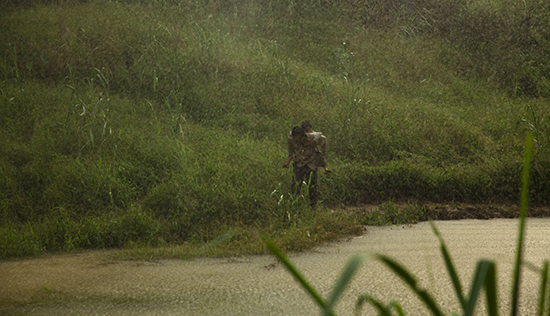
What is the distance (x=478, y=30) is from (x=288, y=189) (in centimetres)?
892

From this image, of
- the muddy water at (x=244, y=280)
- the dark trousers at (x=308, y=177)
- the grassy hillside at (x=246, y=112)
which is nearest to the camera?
the muddy water at (x=244, y=280)

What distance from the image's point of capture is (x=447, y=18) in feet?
40.8

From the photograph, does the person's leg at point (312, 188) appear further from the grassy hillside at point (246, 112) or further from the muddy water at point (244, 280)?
the muddy water at point (244, 280)

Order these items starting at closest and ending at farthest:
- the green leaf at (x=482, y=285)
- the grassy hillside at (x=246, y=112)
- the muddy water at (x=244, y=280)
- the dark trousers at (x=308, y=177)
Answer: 1. the green leaf at (x=482, y=285)
2. the muddy water at (x=244, y=280)
3. the grassy hillside at (x=246, y=112)
4. the dark trousers at (x=308, y=177)

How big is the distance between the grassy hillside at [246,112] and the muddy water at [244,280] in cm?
50

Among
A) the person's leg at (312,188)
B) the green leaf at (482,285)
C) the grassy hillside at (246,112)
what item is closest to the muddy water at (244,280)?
the grassy hillside at (246,112)

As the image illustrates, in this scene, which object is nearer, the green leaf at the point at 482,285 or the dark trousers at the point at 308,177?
the green leaf at the point at 482,285

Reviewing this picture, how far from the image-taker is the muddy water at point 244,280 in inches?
119

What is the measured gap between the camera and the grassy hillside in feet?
17.3

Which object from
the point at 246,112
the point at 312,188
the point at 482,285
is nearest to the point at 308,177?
the point at 312,188

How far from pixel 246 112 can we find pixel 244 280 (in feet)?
16.7

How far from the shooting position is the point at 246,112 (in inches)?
327

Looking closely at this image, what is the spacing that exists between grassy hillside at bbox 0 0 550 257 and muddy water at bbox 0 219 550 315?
0.50 metres

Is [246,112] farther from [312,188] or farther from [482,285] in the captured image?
[482,285]
